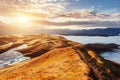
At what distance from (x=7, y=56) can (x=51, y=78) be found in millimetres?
30464

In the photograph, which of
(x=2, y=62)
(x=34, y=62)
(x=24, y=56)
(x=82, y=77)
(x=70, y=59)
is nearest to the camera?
(x=82, y=77)

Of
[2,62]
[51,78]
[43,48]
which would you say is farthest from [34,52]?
[51,78]

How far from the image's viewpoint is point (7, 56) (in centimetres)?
4806

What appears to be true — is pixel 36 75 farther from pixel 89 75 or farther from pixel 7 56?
pixel 7 56

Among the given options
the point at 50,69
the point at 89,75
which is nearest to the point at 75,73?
the point at 89,75

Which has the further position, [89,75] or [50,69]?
[50,69]

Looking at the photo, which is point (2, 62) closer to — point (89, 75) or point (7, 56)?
point (7, 56)

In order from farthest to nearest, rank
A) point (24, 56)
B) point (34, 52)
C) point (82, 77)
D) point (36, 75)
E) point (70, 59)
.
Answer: point (34, 52) < point (24, 56) < point (70, 59) < point (36, 75) < point (82, 77)

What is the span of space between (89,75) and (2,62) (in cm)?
2771

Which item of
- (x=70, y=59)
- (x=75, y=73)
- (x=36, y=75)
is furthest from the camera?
(x=70, y=59)

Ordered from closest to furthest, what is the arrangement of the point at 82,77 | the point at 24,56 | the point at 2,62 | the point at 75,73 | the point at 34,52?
the point at 82,77 → the point at 75,73 → the point at 2,62 → the point at 24,56 → the point at 34,52

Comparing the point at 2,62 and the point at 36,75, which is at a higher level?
the point at 36,75

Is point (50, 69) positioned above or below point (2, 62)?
above

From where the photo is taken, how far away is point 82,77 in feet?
59.7
